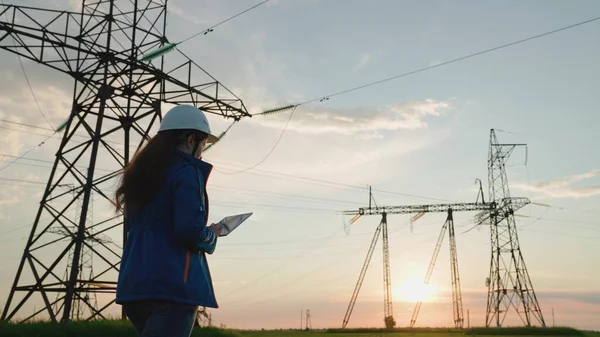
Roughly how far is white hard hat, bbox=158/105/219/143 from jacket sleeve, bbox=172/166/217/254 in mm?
301

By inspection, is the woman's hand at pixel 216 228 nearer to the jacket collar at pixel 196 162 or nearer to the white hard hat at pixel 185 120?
the jacket collar at pixel 196 162

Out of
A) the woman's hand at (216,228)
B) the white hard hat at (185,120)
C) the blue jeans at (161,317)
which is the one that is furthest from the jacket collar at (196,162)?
the blue jeans at (161,317)

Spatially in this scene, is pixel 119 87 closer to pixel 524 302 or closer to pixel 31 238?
pixel 31 238

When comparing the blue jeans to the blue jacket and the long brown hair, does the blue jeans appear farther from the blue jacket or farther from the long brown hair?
the long brown hair

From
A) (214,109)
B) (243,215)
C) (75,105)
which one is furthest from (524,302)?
(243,215)

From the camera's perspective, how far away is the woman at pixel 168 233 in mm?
3756

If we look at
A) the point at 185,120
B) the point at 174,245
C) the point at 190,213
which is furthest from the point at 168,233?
the point at 185,120

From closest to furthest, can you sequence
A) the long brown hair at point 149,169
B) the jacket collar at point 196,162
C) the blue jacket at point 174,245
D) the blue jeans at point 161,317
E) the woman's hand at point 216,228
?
the blue jeans at point 161,317 → the blue jacket at point 174,245 → the long brown hair at point 149,169 → the jacket collar at point 196,162 → the woman's hand at point 216,228

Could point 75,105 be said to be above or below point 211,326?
above

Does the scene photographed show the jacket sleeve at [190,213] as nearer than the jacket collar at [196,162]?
Yes

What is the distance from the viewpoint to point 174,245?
3873 mm

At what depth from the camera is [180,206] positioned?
12.5 feet

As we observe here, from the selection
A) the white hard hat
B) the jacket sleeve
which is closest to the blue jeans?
the jacket sleeve

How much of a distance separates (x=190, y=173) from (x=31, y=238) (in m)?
17.1
